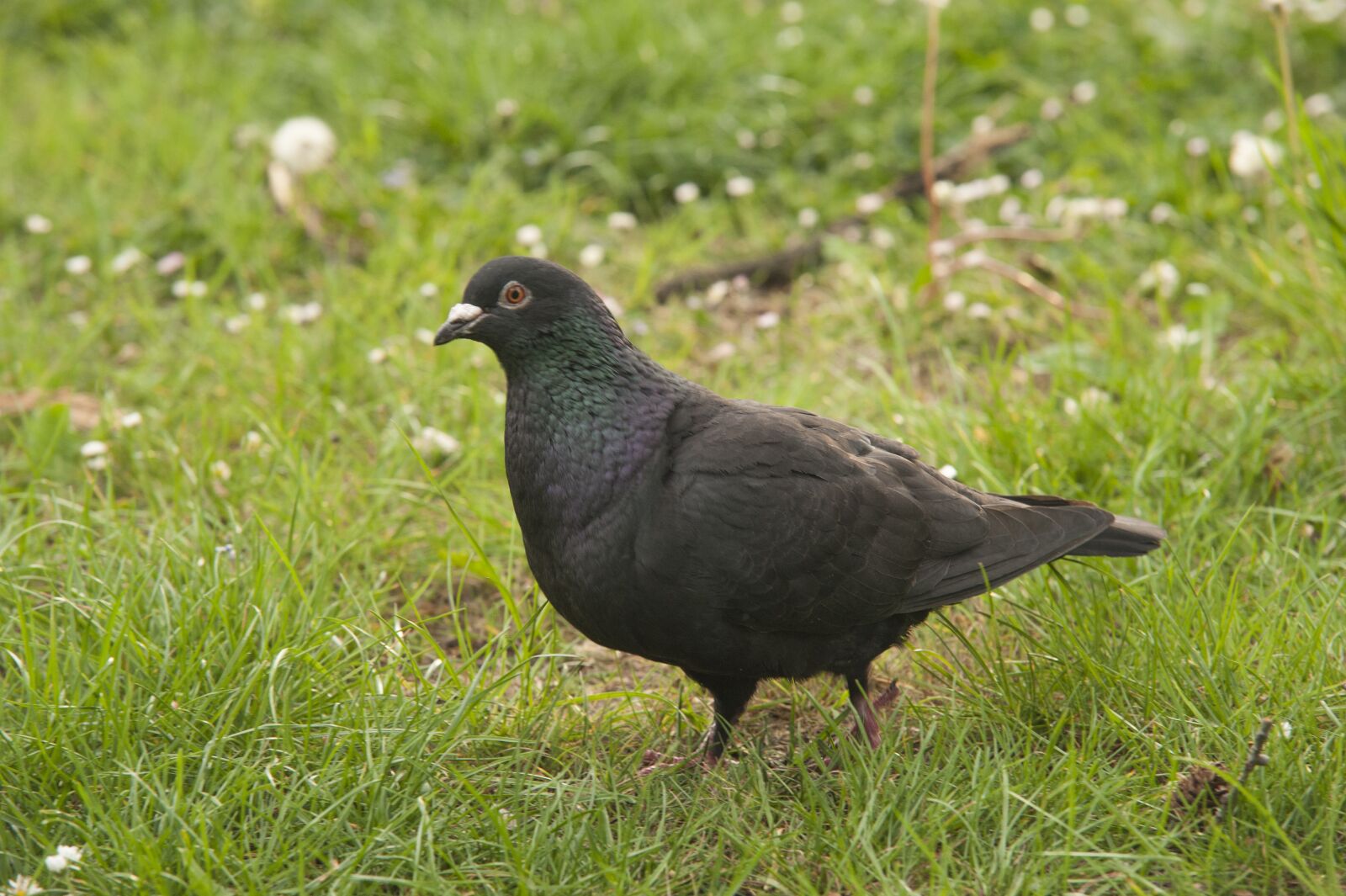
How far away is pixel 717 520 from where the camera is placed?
281 centimetres

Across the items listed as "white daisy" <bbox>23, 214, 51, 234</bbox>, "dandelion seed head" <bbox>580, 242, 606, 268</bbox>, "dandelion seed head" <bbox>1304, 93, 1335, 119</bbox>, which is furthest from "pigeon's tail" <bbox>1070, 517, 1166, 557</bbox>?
"white daisy" <bbox>23, 214, 51, 234</bbox>

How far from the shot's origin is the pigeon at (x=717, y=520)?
2.80m

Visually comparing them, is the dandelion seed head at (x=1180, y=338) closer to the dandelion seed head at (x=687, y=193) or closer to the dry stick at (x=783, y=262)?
the dry stick at (x=783, y=262)

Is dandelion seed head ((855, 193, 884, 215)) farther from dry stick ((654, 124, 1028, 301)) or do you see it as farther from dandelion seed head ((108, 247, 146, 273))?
dandelion seed head ((108, 247, 146, 273))

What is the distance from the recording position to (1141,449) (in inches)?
152

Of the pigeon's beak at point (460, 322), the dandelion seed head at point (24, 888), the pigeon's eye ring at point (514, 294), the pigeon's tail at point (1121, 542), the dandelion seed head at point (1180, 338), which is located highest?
the pigeon's eye ring at point (514, 294)

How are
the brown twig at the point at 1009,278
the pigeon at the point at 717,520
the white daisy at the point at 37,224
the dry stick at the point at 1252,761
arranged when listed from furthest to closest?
the white daisy at the point at 37,224 < the brown twig at the point at 1009,278 < the pigeon at the point at 717,520 < the dry stick at the point at 1252,761

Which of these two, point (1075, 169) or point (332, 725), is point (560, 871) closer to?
point (332, 725)

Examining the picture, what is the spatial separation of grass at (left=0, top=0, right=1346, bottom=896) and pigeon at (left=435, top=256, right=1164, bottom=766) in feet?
0.76

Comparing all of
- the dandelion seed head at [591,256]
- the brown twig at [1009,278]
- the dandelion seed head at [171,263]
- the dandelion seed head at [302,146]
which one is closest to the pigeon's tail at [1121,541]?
the brown twig at [1009,278]

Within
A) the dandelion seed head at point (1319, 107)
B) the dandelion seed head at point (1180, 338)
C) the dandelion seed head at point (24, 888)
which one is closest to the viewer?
the dandelion seed head at point (24, 888)

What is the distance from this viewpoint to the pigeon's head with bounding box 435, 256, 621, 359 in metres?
3.01

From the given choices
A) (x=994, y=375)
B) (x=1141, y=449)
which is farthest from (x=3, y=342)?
(x=1141, y=449)

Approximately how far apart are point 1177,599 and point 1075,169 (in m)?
2.92
